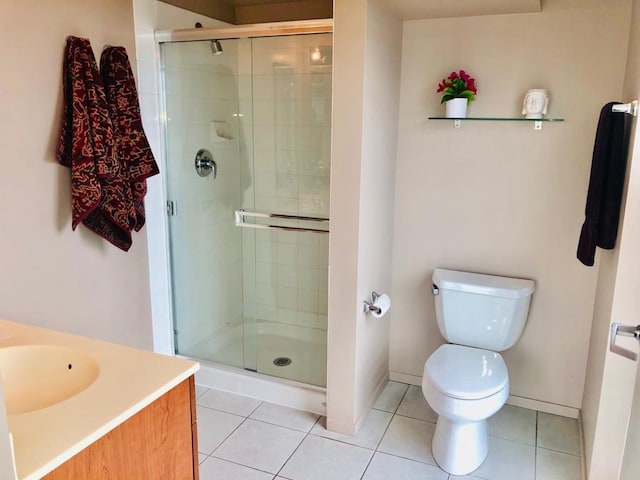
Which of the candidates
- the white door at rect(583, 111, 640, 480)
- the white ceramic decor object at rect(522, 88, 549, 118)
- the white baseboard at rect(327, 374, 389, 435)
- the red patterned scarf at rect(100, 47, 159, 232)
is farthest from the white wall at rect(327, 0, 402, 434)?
the white door at rect(583, 111, 640, 480)

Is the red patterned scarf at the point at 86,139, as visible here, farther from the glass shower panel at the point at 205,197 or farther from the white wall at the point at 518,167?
the white wall at the point at 518,167

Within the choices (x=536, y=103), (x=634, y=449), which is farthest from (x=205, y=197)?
(x=634, y=449)

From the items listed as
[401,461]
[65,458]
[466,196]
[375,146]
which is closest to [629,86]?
[466,196]

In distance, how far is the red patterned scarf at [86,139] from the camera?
2150 millimetres

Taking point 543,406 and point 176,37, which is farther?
point 543,406

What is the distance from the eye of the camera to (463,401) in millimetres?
2223

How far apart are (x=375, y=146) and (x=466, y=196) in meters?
0.60

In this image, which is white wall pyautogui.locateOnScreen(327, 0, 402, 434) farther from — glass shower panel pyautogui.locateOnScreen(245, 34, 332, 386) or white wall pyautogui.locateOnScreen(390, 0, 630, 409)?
glass shower panel pyautogui.locateOnScreen(245, 34, 332, 386)

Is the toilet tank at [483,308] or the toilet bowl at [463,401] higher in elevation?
the toilet tank at [483,308]

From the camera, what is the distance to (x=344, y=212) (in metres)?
2.40

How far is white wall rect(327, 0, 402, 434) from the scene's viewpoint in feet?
7.40

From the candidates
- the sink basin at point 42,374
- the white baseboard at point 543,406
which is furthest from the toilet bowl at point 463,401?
the sink basin at point 42,374

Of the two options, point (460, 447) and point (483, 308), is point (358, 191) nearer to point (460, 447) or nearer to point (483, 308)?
point (483, 308)

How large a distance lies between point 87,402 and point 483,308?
73.2 inches
